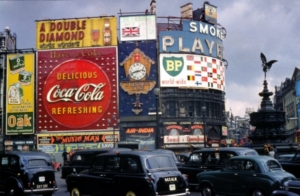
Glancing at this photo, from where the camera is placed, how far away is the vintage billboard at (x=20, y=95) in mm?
59531

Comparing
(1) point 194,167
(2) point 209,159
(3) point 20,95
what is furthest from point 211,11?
(2) point 209,159

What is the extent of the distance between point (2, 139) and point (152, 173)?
50939 mm

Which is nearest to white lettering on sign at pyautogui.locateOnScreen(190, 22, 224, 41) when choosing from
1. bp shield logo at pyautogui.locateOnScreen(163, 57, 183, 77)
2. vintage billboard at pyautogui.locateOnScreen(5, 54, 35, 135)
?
bp shield logo at pyautogui.locateOnScreen(163, 57, 183, 77)

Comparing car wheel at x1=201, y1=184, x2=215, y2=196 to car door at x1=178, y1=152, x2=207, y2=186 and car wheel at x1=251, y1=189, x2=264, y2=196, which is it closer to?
car wheel at x1=251, y1=189, x2=264, y2=196

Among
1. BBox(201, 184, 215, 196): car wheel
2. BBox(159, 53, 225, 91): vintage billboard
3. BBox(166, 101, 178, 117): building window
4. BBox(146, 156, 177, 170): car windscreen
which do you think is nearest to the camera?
BBox(146, 156, 177, 170): car windscreen

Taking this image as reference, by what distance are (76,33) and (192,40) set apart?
650 inches

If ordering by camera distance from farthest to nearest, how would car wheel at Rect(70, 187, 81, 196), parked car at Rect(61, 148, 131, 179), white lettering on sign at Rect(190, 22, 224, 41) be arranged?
white lettering on sign at Rect(190, 22, 224, 41) → parked car at Rect(61, 148, 131, 179) → car wheel at Rect(70, 187, 81, 196)

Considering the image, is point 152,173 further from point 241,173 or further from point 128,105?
point 128,105

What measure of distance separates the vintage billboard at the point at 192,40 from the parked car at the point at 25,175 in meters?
43.2

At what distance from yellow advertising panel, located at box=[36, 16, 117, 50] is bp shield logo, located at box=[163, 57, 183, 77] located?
24.9ft

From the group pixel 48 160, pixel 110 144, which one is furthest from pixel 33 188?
pixel 110 144

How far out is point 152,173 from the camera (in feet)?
45.2

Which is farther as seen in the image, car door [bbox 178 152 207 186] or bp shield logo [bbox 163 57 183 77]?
bp shield logo [bbox 163 57 183 77]

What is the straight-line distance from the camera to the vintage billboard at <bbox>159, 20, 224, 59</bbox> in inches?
2352
